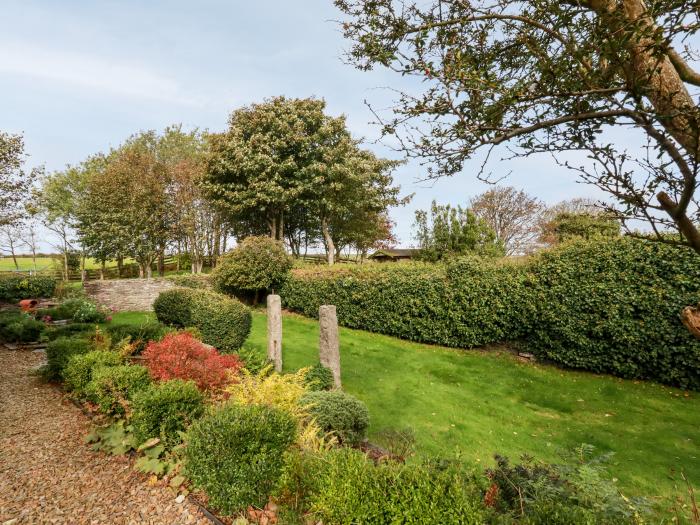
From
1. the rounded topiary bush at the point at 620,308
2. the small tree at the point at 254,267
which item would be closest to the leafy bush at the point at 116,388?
the rounded topiary bush at the point at 620,308

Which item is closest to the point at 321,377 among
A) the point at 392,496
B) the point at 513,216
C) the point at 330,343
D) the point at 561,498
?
the point at 330,343

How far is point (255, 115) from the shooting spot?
75.6 feet

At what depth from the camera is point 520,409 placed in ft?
23.9

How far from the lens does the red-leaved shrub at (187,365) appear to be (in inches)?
213

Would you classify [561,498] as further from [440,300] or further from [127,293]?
[127,293]

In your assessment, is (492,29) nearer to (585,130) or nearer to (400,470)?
(585,130)

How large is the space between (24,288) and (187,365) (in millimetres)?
17091

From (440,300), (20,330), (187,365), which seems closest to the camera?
(187,365)

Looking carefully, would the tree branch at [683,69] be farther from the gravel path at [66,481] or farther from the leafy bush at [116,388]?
the leafy bush at [116,388]

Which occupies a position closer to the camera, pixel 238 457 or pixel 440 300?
pixel 238 457

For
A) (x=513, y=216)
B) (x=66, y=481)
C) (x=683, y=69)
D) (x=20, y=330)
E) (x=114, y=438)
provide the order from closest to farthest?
(x=683, y=69)
(x=66, y=481)
(x=114, y=438)
(x=20, y=330)
(x=513, y=216)

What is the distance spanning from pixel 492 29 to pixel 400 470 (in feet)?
13.9

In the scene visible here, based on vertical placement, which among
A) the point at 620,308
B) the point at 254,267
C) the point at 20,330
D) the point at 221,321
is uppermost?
the point at 254,267

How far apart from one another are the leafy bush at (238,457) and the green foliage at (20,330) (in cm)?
950
